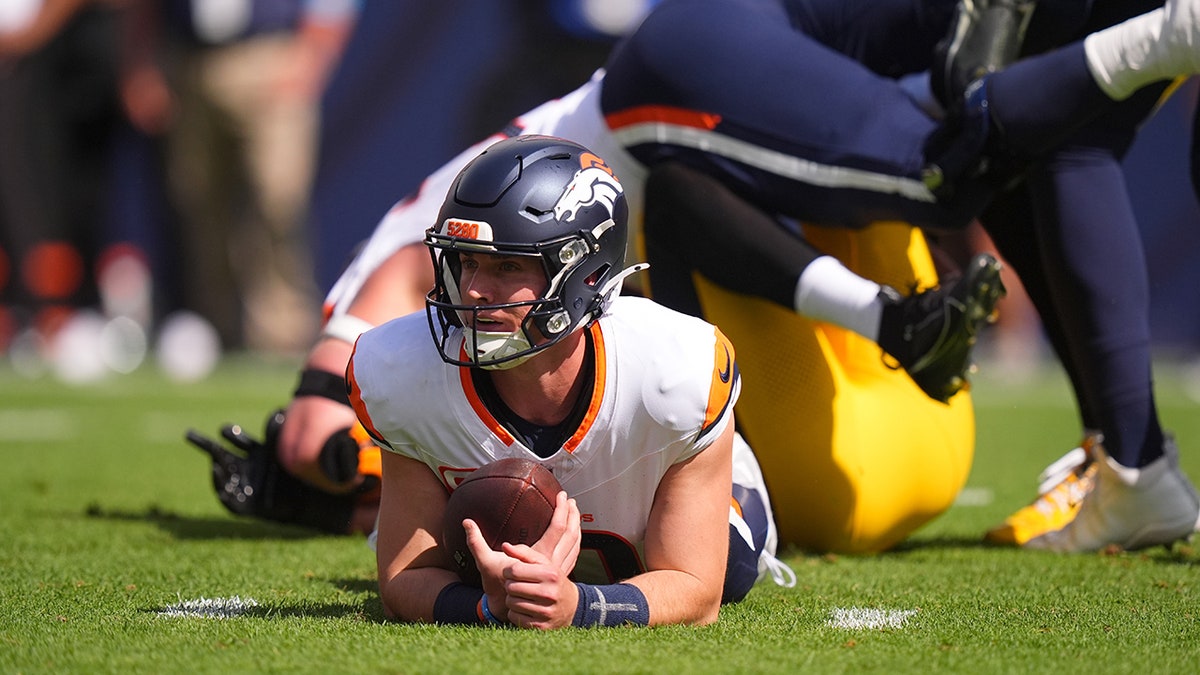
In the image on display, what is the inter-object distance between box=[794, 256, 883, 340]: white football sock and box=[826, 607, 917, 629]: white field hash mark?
0.81m

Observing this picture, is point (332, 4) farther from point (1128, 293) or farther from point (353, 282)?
point (1128, 293)

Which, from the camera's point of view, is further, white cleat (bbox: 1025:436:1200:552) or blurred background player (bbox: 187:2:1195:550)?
white cleat (bbox: 1025:436:1200:552)

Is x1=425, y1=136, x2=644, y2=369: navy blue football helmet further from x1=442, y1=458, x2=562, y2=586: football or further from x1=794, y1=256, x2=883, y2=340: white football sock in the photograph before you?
x1=794, y1=256, x2=883, y2=340: white football sock

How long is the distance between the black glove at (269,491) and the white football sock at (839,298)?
1.33 metres

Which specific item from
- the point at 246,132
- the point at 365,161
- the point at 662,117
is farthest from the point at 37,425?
the point at 365,161

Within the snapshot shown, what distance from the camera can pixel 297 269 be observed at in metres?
10.1

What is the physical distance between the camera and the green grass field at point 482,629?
7.49 ft

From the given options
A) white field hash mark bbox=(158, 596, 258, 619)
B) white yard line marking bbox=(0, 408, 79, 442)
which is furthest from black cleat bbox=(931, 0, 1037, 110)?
white yard line marking bbox=(0, 408, 79, 442)

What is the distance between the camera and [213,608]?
9.15 feet

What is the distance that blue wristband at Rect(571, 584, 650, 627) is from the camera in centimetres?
248

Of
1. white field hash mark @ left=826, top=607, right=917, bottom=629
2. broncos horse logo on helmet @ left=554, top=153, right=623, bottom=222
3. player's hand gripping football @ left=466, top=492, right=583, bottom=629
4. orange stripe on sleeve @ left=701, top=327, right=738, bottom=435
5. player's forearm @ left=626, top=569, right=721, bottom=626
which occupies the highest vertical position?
broncos horse logo on helmet @ left=554, top=153, right=623, bottom=222

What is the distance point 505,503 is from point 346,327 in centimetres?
168

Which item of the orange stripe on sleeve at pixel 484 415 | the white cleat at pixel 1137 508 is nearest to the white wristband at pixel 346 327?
the orange stripe on sleeve at pixel 484 415

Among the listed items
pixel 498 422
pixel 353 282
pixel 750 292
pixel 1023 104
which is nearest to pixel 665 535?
pixel 498 422
